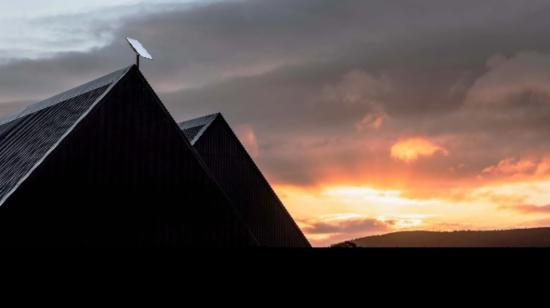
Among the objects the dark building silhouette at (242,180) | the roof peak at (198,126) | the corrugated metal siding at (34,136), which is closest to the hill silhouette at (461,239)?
the dark building silhouette at (242,180)

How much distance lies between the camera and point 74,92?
32.5m

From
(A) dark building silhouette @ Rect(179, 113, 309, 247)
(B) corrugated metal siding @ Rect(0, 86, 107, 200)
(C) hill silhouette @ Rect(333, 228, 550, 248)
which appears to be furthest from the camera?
(C) hill silhouette @ Rect(333, 228, 550, 248)

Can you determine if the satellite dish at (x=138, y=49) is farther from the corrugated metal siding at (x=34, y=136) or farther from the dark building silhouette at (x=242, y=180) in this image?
the dark building silhouette at (x=242, y=180)

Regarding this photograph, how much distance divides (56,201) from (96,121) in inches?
138

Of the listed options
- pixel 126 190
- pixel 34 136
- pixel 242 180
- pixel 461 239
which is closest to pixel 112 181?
pixel 126 190

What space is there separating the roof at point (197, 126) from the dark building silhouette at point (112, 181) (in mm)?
8475

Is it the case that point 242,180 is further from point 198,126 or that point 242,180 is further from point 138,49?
point 138,49

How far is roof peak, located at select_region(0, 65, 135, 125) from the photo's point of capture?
29.0 m

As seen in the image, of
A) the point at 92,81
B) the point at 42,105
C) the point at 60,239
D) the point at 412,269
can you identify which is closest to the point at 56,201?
the point at 60,239

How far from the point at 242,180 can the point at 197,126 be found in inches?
155

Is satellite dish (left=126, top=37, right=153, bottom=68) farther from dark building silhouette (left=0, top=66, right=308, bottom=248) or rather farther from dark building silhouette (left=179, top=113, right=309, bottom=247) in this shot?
dark building silhouette (left=179, top=113, right=309, bottom=247)

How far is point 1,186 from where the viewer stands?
1003 inches

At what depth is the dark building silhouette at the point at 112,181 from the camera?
2461 cm

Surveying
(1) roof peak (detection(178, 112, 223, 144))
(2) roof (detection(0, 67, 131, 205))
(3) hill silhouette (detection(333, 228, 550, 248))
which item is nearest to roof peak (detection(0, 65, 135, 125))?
(2) roof (detection(0, 67, 131, 205))
